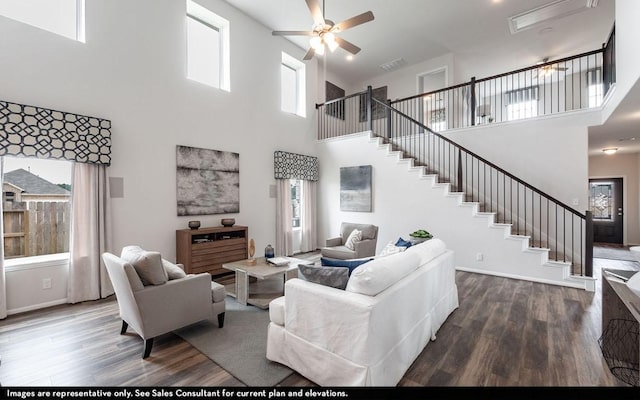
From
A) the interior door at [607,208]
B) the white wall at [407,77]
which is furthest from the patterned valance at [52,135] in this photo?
the interior door at [607,208]

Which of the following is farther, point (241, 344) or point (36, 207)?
point (36, 207)

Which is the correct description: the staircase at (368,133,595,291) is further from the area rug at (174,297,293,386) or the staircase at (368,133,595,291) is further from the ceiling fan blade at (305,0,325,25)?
the area rug at (174,297,293,386)

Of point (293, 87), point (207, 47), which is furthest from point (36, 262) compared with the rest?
point (293, 87)

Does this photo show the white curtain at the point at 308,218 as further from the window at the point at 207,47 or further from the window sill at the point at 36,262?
the window sill at the point at 36,262

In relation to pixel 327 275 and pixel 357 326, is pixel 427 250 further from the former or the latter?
pixel 357 326

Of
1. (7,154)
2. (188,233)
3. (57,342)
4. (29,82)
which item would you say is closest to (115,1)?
(29,82)

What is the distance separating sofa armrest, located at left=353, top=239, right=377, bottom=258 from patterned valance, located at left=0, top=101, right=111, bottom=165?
417 cm

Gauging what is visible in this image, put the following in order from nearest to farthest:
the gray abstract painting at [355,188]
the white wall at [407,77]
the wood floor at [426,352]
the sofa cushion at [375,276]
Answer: the sofa cushion at [375,276]
the wood floor at [426,352]
the gray abstract painting at [355,188]
the white wall at [407,77]

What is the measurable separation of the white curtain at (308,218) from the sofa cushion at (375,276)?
5031mm

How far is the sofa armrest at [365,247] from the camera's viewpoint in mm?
5328

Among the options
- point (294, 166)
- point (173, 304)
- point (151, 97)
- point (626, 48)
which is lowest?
point (173, 304)

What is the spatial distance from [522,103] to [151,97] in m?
10.4

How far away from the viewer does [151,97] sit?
179 inches

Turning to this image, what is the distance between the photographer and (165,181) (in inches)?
186
